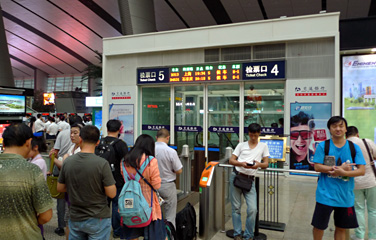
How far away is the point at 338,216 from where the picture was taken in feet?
10.9

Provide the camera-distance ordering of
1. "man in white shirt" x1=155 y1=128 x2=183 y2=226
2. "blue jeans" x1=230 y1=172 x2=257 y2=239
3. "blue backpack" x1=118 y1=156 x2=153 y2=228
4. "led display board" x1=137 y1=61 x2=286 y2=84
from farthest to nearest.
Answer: "led display board" x1=137 y1=61 x2=286 y2=84 < "blue jeans" x1=230 y1=172 x2=257 y2=239 < "man in white shirt" x1=155 y1=128 x2=183 y2=226 < "blue backpack" x1=118 y1=156 x2=153 y2=228

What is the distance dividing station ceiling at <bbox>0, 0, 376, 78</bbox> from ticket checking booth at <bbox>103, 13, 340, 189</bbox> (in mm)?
15169

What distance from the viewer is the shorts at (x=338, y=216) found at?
3.25 meters

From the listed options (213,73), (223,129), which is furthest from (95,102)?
(223,129)

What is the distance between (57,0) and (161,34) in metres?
24.1

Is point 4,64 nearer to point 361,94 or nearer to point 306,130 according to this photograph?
point 306,130

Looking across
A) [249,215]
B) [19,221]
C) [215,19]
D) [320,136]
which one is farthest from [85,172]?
[215,19]

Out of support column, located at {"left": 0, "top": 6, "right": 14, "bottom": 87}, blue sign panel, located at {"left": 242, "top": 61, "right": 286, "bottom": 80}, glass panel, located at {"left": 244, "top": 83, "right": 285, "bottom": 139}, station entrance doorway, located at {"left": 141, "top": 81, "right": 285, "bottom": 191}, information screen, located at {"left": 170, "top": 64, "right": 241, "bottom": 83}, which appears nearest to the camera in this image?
blue sign panel, located at {"left": 242, "top": 61, "right": 286, "bottom": 80}

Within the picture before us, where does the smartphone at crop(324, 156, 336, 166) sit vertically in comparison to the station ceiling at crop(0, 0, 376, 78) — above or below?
below

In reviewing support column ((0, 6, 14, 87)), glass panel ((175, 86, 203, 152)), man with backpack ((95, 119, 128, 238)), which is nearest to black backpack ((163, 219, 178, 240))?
man with backpack ((95, 119, 128, 238))

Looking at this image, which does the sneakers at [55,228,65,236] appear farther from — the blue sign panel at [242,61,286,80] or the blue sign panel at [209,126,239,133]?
the blue sign panel at [242,61,286,80]

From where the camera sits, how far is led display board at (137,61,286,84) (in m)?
8.46

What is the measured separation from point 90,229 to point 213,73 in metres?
7.09

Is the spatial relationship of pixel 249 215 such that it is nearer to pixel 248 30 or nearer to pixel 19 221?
pixel 19 221
